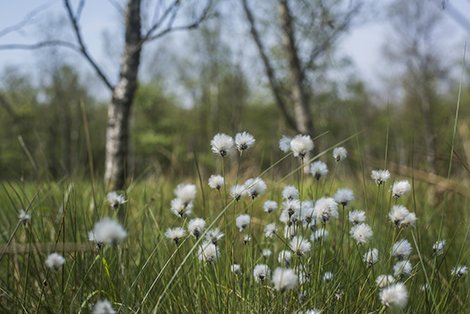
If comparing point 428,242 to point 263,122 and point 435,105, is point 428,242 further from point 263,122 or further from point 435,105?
point 263,122

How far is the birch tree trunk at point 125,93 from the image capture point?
3680 millimetres

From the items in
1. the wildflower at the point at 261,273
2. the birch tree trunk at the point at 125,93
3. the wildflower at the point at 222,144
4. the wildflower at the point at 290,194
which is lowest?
the wildflower at the point at 261,273

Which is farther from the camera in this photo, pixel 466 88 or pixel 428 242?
pixel 466 88

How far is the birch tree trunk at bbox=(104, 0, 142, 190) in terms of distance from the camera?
3680mm

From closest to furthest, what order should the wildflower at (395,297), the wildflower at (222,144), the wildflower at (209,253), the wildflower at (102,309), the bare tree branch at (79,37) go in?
1. the wildflower at (102,309)
2. the wildflower at (395,297)
3. the wildflower at (222,144)
4. the wildflower at (209,253)
5. the bare tree branch at (79,37)

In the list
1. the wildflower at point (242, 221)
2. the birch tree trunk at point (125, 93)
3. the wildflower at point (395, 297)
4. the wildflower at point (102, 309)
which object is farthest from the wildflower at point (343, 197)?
the birch tree trunk at point (125, 93)

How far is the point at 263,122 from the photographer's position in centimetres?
3262

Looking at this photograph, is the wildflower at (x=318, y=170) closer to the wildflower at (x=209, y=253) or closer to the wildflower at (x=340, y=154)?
the wildflower at (x=340, y=154)

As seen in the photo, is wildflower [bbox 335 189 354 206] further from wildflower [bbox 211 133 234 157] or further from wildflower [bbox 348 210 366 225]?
wildflower [bbox 211 133 234 157]

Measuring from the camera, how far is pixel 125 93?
3674 millimetres

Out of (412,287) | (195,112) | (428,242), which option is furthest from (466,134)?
(195,112)

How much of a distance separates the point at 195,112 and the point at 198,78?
12.3 feet

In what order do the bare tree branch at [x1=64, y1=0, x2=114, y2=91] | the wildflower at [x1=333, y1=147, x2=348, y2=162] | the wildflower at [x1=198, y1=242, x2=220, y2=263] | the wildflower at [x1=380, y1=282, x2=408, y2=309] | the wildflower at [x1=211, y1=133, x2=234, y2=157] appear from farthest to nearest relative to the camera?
the bare tree branch at [x1=64, y1=0, x2=114, y2=91] → the wildflower at [x1=333, y1=147, x2=348, y2=162] → the wildflower at [x1=198, y1=242, x2=220, y2=263] → the wildflower at [x1=211, y1=133, x2=234, y2=157] → the wildflower at [x1=380, y1=282, x2=408, y2=309]

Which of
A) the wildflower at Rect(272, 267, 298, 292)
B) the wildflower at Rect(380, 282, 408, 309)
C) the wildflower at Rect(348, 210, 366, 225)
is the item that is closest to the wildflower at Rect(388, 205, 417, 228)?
the wildflower at Rect(348, 210, 366, 225)
